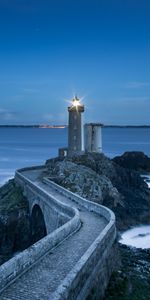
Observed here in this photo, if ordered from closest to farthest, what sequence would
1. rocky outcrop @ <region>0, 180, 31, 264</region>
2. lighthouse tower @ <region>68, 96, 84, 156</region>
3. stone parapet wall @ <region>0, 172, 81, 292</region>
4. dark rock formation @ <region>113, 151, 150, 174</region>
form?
stone parapet wall @ <region>0, 172, 81, 292</region> → rocky outcrop @ <region>0, 180, 31, 264</region> → lighthouse tower @ <region>68, 96, 84, 156</region> → dark rock formation @ <region>113, 151, 150, 174</region>

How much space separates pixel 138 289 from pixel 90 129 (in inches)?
1154

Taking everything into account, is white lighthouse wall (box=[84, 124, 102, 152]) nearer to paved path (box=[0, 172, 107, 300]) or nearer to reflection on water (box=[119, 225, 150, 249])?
reflection on water (box=[119, 225, 150, 249])

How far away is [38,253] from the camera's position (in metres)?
12.4

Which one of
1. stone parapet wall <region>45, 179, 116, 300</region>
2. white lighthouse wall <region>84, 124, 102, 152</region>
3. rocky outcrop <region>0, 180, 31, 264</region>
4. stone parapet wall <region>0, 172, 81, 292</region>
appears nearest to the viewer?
stone parapet wall <region>45, 179, 116, 300</region>

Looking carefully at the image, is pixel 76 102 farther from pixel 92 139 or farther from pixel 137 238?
pixel 137 238

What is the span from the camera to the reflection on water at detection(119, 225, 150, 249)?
2367cm

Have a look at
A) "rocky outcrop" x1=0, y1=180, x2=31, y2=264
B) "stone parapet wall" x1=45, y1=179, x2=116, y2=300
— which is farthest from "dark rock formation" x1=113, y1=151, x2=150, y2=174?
"stone parapet wall" x1=45, y1=179, x2=116, y2=300

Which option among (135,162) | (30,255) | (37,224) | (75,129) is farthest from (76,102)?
(30,255)

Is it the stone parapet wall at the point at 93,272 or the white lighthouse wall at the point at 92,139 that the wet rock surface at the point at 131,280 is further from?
the white lighthouse wall at the point at 92,139

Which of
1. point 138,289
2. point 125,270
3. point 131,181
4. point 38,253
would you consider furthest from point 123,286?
point 131,181

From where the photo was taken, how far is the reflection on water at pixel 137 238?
23672 millimetres

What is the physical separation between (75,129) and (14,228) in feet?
56.9

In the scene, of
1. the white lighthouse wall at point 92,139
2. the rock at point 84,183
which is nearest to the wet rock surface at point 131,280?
the rock at point 84,183

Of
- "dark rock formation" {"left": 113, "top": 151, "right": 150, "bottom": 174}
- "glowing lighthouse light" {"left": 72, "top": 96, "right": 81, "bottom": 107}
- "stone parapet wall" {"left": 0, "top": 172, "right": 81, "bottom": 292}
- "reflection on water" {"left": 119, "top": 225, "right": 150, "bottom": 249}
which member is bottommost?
"reflection on water" {"left": 119, "top": 225, "right": 150, "bottom": 249}
